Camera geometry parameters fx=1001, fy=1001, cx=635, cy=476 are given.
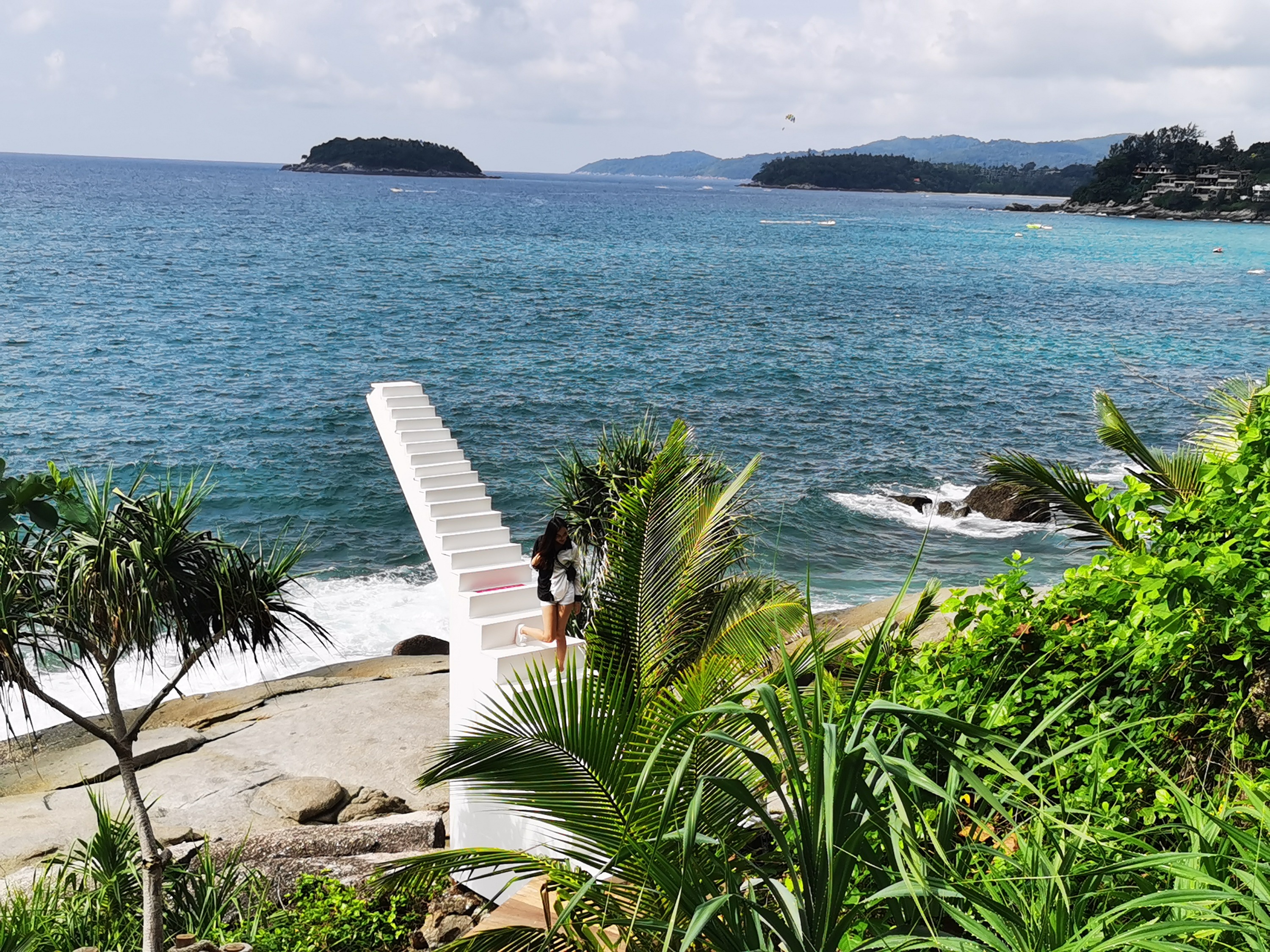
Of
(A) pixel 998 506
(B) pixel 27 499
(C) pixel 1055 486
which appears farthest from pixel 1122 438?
(A) pixel 998 506

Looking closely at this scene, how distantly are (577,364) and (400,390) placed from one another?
1073 inches

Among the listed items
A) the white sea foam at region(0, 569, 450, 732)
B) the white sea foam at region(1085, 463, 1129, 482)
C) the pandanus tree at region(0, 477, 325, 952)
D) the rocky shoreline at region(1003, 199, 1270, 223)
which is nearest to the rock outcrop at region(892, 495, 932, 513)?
the white sea foam at region(1085, 463, 1129, 482)

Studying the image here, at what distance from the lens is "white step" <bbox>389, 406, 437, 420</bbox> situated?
35.8 feet

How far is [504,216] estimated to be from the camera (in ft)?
369

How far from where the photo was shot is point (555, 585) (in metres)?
8.53

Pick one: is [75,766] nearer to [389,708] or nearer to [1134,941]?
[389,708]

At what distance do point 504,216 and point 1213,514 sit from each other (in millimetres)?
112714

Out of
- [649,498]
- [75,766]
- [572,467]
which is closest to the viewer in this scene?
[649,498]

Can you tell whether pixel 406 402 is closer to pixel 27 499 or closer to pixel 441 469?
pixel 441 469

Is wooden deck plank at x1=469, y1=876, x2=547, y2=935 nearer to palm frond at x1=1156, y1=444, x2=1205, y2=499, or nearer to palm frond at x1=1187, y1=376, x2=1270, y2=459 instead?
palm frond at x1=1187, y1=376, x2=1270, y2=459

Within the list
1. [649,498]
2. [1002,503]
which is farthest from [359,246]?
[649,498]

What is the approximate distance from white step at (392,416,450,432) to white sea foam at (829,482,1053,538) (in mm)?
13920

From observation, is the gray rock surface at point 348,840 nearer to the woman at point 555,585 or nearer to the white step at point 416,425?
the woman at point 555,585

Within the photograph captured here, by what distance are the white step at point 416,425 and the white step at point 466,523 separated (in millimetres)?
1652
